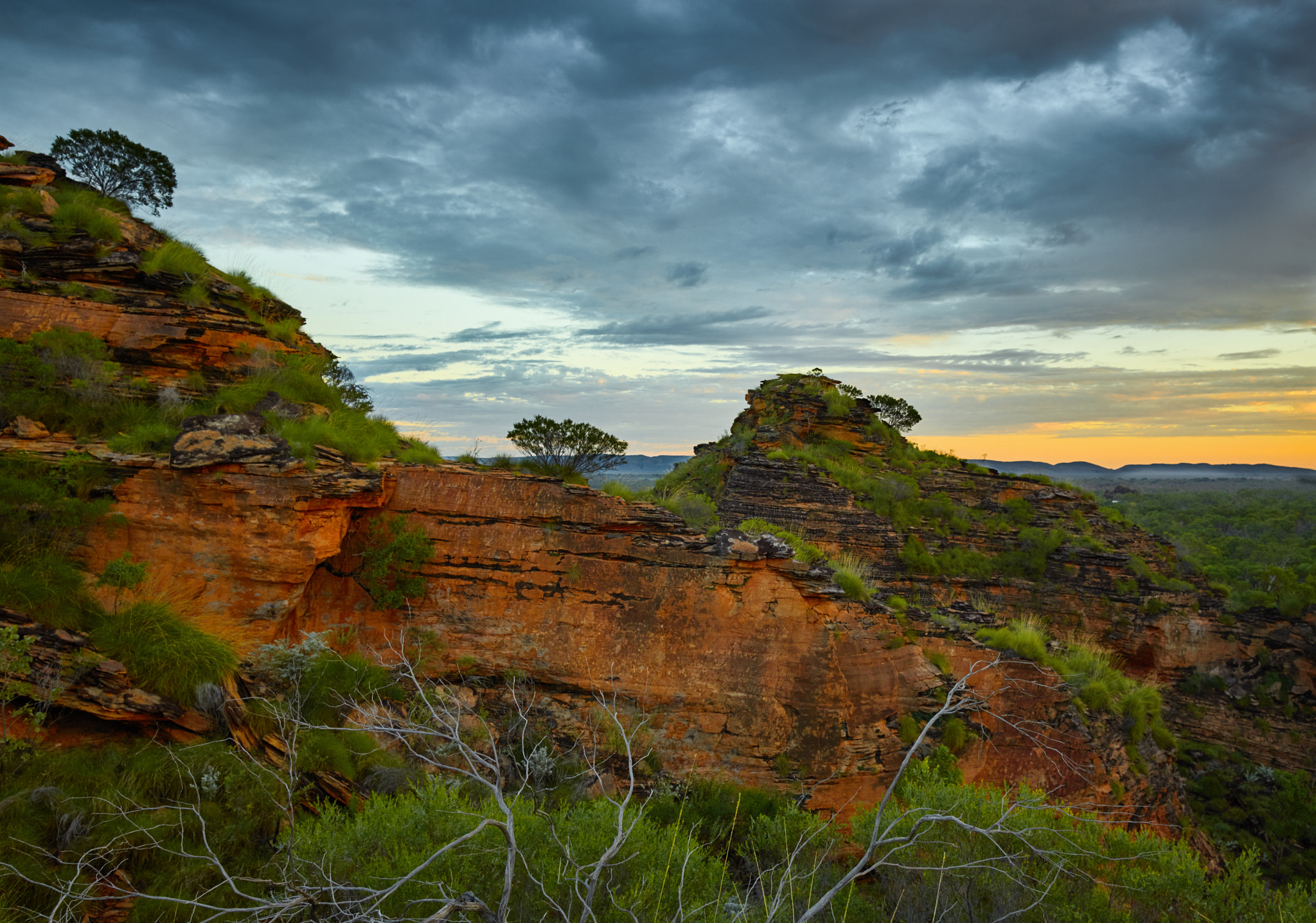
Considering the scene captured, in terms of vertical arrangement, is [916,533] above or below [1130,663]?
above

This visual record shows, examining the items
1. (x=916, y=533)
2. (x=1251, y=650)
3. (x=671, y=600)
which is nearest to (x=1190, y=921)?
(x=671, y=600)

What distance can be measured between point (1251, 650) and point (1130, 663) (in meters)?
4.30

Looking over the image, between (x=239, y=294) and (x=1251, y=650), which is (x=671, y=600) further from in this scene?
(x=1251, y=650)

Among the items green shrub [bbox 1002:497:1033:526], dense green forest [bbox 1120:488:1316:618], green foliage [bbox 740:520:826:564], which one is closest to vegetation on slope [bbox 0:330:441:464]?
green foliage [bbox 740:520:826:564]

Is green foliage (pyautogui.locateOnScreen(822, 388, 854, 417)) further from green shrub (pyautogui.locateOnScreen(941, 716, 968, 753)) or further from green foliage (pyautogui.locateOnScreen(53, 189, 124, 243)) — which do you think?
green foliage (pyautogui.locateOnScreen(53, 189, 124, 243))

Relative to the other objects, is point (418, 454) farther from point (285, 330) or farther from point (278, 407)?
point (285, 330)

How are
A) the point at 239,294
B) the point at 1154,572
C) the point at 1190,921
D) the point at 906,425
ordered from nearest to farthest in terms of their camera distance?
1. the point at 1190,921
2. the point at 239,294
3. the point at 1154,572
4. the point at 906,425

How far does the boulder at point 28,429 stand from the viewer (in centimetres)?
902

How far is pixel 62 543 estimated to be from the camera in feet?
27.7

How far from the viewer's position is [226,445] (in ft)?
30.6

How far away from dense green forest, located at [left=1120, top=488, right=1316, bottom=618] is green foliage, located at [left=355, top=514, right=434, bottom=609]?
3309 cm

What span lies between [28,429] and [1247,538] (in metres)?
68.9

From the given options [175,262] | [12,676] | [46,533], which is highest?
[175,262]

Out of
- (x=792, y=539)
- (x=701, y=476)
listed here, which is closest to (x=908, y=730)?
(x=792, y=539)
